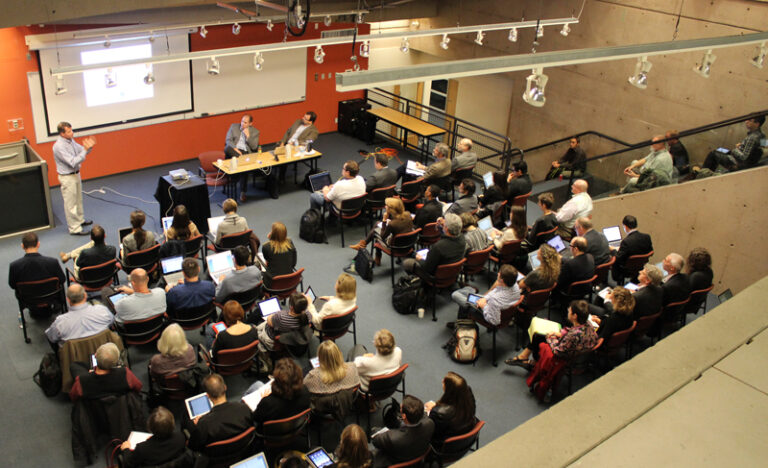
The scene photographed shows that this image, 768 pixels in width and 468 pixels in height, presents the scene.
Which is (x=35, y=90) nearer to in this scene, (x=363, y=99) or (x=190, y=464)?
(x=363, y=99)

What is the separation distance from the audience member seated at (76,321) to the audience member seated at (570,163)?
26.7ft

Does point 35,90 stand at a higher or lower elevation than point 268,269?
higher

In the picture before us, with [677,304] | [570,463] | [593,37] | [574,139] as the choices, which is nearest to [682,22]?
[593,37]

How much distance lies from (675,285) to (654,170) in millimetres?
3603

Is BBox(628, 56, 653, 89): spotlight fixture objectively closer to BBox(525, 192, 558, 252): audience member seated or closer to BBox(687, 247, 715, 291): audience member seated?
BBox(525, 192, 558, 252): audience member seated

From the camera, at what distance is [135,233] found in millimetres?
7059

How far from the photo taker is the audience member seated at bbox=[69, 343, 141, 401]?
4918 millimetres

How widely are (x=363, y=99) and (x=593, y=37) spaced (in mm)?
4836

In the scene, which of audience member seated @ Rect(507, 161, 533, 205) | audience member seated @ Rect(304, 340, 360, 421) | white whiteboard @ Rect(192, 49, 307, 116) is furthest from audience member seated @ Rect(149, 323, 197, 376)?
white whiteboard @ Rect(192, 49, 307, 116)

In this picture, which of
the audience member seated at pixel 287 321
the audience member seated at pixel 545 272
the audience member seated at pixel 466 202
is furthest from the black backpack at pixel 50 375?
A: the audience member seated at pixel 466 202

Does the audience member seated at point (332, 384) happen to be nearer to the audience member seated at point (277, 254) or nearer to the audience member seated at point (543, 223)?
the audience member seated at point (277, 254)

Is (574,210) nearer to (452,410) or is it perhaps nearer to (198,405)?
(452,410)

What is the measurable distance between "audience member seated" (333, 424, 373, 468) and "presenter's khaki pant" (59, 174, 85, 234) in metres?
6.48

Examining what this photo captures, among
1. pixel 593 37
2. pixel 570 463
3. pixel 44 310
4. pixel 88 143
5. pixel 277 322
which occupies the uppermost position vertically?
pixel 593 37
